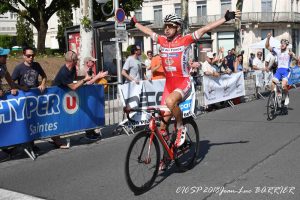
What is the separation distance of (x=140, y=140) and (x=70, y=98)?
127 inches

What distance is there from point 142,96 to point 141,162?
4880mm

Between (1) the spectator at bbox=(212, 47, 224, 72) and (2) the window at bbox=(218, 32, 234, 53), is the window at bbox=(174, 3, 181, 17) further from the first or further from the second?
(1) the spectator at bbox=(212, 47, 224, 72)

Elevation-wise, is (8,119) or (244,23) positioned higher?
(244,23)

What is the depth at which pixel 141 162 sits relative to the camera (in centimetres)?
538

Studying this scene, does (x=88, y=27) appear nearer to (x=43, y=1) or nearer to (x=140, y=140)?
(x=140, y=140)

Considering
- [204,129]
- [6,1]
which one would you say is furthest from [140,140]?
[6,1]

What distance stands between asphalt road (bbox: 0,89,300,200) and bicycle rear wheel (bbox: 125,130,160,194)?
0.14 meters

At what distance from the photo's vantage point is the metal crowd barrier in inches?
411

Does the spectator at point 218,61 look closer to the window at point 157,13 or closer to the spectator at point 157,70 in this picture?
the spectator at point 157,70

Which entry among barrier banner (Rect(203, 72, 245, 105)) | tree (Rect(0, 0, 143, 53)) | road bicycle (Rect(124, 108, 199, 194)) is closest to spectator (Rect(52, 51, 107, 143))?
road bicycle (Rect(124, 108, 199, 194))

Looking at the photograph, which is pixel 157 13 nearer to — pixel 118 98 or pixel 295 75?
pixel 295 75

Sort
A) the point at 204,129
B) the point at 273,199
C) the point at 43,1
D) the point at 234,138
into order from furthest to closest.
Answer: the point at 43,1, the point at 204,129, the point at 234,138, the point at 273,199

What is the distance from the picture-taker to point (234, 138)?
862 centimetres

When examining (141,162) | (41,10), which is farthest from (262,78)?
(41,10)
